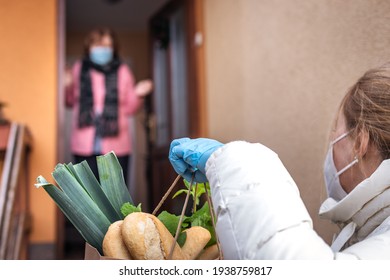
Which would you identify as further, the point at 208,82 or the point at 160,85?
the point at 160,85

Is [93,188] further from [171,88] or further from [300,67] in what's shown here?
[171,88]

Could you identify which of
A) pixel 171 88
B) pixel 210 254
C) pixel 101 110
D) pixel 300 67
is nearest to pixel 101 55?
pixel 101 110

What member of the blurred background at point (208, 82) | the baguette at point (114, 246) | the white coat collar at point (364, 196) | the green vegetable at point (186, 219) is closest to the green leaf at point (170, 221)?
the green vegetable at point (186, 219)

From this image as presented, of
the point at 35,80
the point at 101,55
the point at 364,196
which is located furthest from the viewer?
the point at 101,55

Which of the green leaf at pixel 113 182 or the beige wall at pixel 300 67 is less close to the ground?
the beige wall at pixel 300 67

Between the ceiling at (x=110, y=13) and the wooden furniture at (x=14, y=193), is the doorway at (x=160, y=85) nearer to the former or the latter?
the ceiling at (x=110, y=13)

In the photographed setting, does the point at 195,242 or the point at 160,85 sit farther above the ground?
the point at 160,85

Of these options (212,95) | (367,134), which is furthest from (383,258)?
(212,95)

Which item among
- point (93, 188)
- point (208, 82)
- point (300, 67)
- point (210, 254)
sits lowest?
point (210, 254)

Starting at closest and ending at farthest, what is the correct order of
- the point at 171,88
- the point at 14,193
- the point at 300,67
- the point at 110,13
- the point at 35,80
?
1. the point at 300,67
2. the point at 14,193
3. the point at 35,80
4. the point at 171,88
5. the point at 110,13

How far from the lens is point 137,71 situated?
7277 mm

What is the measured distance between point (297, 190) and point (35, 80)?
3.21 metres

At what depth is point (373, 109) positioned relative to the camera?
1.04m

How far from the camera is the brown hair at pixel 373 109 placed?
40.8 inches
